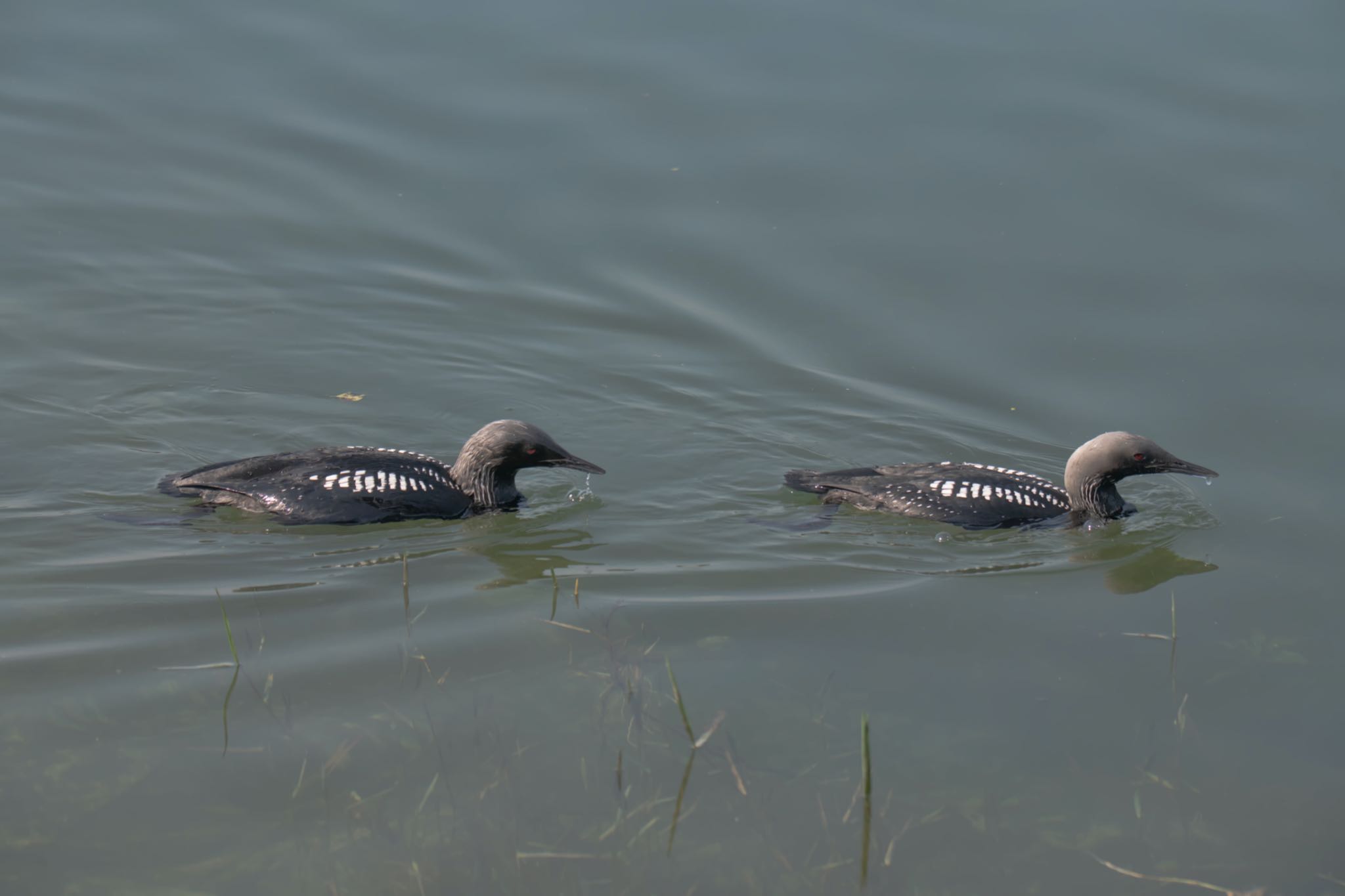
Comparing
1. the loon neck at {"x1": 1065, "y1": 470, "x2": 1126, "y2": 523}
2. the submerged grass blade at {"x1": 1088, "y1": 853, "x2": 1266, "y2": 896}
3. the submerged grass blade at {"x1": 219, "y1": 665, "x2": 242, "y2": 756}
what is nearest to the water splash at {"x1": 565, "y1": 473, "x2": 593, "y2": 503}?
the loon neck at {"x1": 1065, "y1": 470, "x2": 1126, "y2": 523}

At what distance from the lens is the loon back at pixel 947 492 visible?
29.5 ft

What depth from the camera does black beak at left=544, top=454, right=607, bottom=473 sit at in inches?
360

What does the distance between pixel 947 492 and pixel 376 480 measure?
3.49m

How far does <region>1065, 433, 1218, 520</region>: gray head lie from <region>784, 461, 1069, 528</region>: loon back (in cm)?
14

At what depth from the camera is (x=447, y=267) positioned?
11766 mm

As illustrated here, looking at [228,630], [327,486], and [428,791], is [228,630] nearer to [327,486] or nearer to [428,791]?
[428,791]

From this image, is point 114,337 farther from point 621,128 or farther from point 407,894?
point 407,894

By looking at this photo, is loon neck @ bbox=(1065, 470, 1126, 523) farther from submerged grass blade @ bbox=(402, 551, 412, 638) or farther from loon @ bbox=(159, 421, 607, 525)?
submerged grass blade @ bbox=(402, 551, 412, 638)

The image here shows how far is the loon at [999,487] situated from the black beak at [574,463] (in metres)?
1.24

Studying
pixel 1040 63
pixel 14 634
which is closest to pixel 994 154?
pixel 1040 63

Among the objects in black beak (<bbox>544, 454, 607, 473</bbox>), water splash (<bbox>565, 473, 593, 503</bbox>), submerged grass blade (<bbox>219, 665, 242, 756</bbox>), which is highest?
black beak (<bbox>544, 454, 607, 473</bbox>)

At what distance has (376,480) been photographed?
8766 mm

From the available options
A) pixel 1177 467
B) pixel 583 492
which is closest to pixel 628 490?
pixel 583 492

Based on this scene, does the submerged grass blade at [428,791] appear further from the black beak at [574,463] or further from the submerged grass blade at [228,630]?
the black beak at [574,463]
